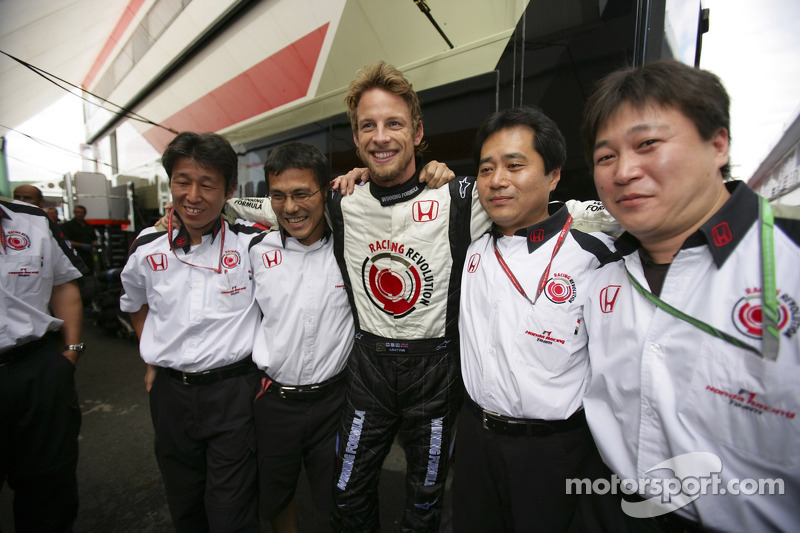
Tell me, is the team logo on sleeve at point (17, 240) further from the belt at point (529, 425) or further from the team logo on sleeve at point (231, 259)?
the belt at point (529, 425)

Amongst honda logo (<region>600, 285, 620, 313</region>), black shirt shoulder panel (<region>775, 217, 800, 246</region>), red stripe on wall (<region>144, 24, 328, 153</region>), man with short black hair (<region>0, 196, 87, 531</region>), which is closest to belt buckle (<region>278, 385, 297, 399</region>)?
man with short black hair (<region>0, 196, 87, 531</region>)

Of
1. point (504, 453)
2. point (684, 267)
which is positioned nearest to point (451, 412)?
point (504, 453)

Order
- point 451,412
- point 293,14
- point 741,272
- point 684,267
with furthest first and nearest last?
point 293,14 < point 451,412 < point 684,267 < point 741,272

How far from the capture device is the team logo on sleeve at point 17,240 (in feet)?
5.71

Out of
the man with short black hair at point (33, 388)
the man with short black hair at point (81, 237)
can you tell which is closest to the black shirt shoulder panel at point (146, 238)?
the man with short black hair at point (33, 388)

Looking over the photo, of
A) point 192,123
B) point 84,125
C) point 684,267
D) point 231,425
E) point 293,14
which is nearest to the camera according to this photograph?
point 684,267

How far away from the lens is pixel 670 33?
1.78 meters

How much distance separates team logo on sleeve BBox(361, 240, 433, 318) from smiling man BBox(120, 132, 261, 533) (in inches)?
29.3

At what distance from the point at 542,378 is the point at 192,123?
7.67 m

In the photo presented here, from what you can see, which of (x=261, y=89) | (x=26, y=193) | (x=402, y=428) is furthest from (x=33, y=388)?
(x=261, y=89)

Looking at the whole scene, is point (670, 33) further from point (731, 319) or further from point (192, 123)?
point (192, 123)

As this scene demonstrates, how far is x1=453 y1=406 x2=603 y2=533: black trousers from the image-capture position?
1.24 m

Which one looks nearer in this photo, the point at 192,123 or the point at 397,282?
the point at 397,282

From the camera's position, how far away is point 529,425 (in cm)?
127
